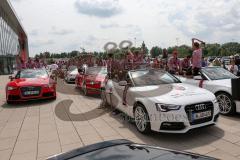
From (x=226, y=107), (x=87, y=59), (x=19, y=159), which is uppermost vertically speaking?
(x=87, y=59)

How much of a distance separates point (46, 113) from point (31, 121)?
0.96 metres

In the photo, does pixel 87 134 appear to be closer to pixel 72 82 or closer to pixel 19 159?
pixel 19 159

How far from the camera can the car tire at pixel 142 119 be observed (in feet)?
16.9

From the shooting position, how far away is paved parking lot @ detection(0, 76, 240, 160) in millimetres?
4602

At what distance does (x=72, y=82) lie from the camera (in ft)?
61.9

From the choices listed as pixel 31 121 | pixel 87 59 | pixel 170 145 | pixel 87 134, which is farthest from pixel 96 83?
pixel 87 59

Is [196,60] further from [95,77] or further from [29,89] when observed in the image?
[29,89]

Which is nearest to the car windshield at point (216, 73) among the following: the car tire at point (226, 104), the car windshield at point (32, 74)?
the car tire at point (226, 104)

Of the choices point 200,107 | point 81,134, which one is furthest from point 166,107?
point 81,134

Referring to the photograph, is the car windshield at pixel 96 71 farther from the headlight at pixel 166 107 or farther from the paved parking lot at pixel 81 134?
the headlight at pixel 166 107

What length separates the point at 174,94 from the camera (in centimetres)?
517

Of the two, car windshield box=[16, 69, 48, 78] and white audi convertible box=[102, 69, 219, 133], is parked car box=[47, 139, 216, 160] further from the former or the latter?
car windshield box=[16, 69, 48, 78]

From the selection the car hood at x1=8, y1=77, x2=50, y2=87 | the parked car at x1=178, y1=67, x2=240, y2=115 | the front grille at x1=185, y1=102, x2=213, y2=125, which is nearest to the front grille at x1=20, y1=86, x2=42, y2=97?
the car hood at x1=8, y1=77, x2=50, y2=87

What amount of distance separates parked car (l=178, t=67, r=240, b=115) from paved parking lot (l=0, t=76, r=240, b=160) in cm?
31
